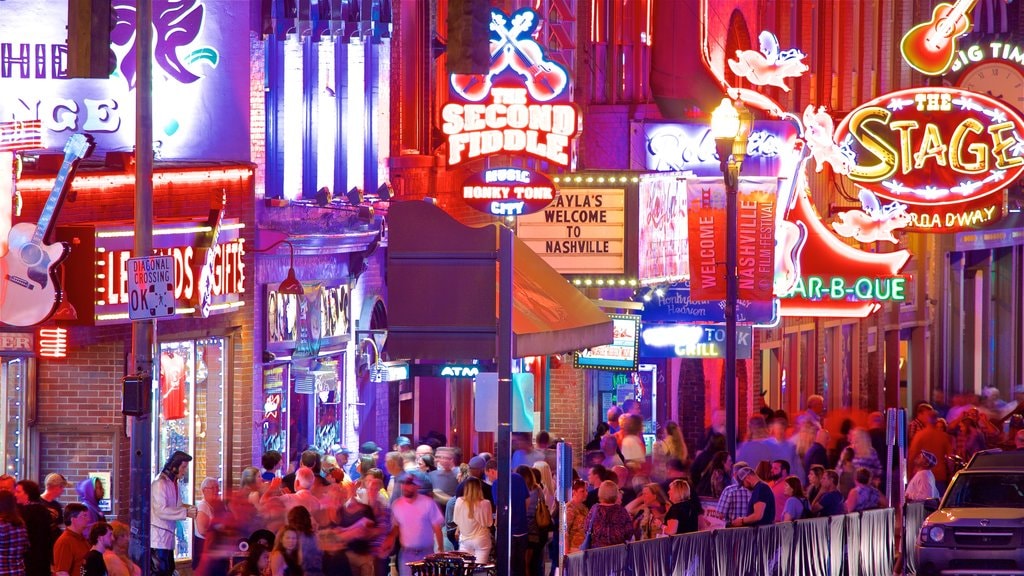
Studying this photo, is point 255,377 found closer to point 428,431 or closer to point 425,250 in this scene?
point 428,431

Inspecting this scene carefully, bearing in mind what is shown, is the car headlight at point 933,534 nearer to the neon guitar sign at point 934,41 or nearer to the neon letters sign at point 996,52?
the neon guitar sign at point 934,41

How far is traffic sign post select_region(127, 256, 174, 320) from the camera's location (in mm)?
19266

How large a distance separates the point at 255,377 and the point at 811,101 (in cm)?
2413

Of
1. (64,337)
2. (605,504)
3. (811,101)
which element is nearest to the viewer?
(605,504)

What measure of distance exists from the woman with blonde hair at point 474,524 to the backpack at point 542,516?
1.28 metres

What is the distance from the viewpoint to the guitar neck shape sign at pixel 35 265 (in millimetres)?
21125

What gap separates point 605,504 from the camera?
20.4m

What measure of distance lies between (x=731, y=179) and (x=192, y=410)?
7555 millimetres

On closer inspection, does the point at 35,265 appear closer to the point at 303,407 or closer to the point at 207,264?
the point at 207,264

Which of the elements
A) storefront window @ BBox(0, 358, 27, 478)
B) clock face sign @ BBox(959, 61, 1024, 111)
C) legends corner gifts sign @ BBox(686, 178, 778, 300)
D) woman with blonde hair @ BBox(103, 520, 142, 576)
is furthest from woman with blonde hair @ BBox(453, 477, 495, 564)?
clock face sign @ BBox(959, 61, 1024, 111)

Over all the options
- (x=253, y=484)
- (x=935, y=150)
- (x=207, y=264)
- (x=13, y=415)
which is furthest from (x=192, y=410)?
(x=935, y=150)

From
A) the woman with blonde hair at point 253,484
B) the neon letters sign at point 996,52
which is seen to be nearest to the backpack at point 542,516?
the woman with blonde hair at point 253,484

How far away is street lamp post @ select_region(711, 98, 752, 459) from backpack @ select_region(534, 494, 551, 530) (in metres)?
5.06

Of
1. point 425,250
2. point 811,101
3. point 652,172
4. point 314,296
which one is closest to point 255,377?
point 314,296
